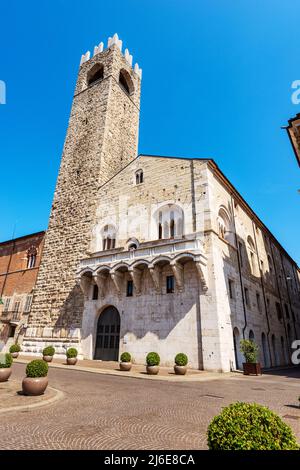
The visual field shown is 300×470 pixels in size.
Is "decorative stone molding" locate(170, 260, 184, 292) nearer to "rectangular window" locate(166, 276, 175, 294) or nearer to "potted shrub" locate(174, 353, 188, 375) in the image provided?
"rectangular window" locate(166, 276, 175, 294)

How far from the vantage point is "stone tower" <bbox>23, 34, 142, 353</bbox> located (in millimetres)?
24297

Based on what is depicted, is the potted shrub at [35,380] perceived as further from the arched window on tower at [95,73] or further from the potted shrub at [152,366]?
the arched window on tower at [95,73]

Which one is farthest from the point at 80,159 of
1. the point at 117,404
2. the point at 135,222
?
the point at 117,404

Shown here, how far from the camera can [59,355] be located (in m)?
22.1

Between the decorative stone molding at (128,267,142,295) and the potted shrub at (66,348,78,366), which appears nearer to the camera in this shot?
the potted shrub at (66,348,78,366)

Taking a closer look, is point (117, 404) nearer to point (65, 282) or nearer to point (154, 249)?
point (154, 249)

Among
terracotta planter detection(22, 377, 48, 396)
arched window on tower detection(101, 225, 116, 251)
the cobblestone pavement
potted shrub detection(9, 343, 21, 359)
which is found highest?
arched window on tower detection(101, 225, 116, 251)

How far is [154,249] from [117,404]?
1235 centimetres

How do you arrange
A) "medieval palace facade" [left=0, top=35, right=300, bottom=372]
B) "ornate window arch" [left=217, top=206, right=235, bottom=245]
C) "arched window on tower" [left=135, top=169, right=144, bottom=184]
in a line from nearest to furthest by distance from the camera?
"medieval palace facade" [left=0, top=35, right=300, bottom=372] < "ornate window arch" [left=217, top=206, right=235, bottom=245] < "arched window on tower" [left=135, top=169, right=144, bottom=184]

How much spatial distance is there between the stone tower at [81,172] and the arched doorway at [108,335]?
2011 mm

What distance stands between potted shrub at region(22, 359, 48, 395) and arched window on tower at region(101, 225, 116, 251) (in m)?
15.4

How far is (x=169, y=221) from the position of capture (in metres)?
22.0

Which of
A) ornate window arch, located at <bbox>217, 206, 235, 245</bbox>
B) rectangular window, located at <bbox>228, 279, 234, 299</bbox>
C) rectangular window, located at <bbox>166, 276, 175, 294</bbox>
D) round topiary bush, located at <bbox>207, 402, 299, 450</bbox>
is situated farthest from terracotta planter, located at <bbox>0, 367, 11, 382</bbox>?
ornate window arch, located at <bbox>217, 206, 235, 245</bbox>

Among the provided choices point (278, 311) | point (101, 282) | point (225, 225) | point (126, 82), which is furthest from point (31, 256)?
point (278, 311)
